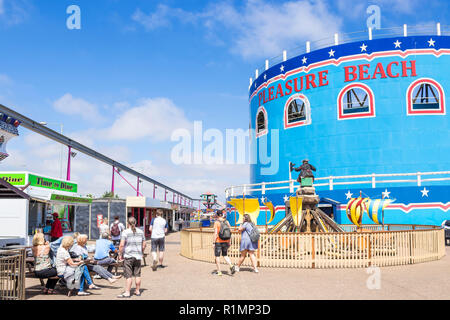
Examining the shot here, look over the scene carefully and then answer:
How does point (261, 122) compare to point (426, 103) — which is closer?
point (426, 103)

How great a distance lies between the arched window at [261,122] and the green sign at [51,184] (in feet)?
44.9

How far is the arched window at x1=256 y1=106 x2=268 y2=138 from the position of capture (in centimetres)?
2830

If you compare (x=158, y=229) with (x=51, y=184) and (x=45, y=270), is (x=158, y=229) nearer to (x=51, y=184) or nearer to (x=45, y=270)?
(x=45, y=270)

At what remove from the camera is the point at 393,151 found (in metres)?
22.6

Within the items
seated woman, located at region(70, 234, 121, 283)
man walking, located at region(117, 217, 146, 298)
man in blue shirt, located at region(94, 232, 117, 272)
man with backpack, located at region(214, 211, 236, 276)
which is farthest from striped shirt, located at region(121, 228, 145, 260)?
man with backpack, located at region(214, 211, 236, 276)

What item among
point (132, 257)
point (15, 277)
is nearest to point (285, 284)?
point (132, 257)

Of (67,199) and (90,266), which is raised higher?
(67,199)

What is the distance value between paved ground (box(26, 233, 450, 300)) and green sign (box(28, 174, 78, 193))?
285 inches

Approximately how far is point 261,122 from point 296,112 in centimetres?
369

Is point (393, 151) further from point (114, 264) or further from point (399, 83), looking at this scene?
point (114, 264)

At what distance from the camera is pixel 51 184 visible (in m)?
17.5

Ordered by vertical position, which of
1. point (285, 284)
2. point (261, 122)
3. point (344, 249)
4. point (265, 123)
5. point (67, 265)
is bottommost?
point (285, 284)

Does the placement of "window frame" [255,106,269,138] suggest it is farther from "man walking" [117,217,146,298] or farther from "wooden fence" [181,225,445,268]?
"man walking" [117,217,146,298]
